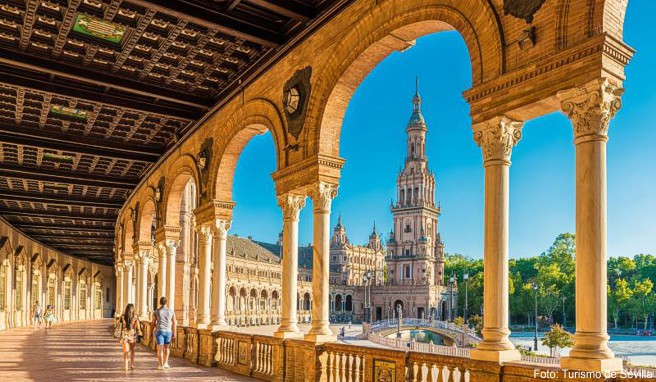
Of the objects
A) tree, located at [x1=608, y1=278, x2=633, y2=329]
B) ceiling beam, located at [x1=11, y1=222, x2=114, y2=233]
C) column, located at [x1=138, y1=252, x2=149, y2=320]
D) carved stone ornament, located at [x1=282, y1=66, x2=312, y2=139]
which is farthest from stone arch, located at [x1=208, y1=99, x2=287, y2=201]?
tree, located at [x1=608, y1=278, x2=633, y2=329]

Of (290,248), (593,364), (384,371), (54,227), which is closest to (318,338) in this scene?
(384,371)

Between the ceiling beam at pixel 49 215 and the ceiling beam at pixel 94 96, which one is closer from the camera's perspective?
the ceiling beam at pixel 94 96

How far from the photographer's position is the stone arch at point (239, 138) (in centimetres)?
1341

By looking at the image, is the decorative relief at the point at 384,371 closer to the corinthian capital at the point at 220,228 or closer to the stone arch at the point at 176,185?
the corinthian capital at the point at 220,228

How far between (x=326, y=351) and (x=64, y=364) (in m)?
7.55

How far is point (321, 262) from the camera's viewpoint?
11.8 m

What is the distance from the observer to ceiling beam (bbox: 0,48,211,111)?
13406 mm

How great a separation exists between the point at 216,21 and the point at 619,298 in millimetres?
94425

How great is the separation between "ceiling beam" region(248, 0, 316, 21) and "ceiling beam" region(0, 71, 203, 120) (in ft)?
21.1

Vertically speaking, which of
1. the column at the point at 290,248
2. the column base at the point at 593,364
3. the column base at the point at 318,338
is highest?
the column at the point at 290,248

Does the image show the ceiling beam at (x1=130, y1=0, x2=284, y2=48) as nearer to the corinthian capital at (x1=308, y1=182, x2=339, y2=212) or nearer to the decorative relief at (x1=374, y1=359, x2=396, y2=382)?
the corinthian capital at (x1=308, y1=182, x2=339, y2=212)

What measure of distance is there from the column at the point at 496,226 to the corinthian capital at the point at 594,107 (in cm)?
110

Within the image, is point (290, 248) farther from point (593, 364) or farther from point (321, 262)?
→ point (593, 364)

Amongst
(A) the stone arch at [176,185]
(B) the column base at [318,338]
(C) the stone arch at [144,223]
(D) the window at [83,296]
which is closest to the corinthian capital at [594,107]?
(B) the column base at [318,338]
